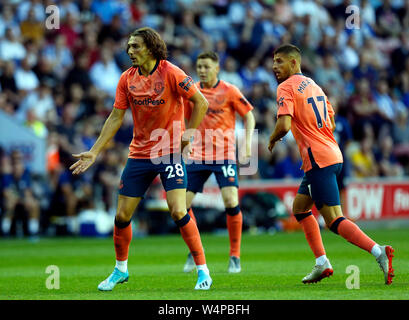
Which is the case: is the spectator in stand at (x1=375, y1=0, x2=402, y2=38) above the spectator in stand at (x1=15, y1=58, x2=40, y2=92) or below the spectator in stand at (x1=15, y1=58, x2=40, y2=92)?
above

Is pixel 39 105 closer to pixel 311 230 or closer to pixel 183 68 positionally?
pixel 183 68

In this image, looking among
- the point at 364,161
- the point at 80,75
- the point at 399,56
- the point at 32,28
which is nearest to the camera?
the point at 80,75

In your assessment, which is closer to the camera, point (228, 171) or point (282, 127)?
point (282, 127)

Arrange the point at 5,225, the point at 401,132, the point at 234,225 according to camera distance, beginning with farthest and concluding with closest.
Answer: the point at 401,132
the point at 5,225
the point at 234,225

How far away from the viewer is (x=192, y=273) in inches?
404

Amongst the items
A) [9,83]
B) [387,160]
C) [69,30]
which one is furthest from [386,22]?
[9,83]

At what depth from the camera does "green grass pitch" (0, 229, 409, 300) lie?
305 inches

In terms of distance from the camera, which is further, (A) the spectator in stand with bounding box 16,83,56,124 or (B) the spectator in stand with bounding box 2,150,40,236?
(A) the spectator in stand with bounding box 16,83,56,124

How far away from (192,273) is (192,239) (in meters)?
2.09

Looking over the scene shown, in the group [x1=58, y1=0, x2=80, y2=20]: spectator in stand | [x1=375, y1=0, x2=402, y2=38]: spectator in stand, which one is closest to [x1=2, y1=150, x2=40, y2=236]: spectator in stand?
[x1=58, y1=0, x2=80, y2=20]: spectator in stand

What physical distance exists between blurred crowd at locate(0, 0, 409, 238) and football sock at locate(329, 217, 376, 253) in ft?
30.0

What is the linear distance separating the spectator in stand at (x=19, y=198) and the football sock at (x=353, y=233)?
34.9 feet

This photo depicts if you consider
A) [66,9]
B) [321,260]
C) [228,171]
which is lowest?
[321,260]

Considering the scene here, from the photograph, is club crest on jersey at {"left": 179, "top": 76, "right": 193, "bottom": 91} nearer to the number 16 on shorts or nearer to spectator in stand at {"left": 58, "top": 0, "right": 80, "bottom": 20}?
the number 16 on shorts
